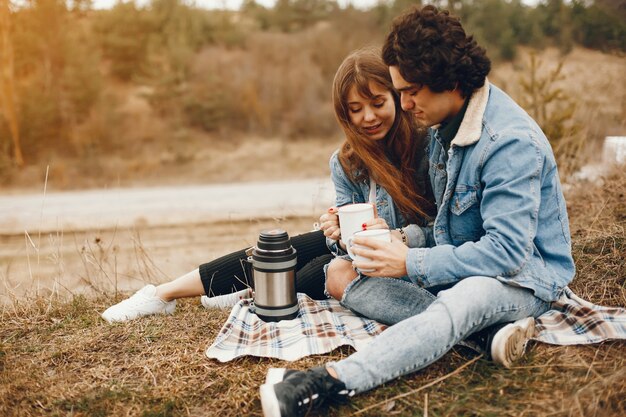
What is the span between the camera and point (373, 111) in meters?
2.92

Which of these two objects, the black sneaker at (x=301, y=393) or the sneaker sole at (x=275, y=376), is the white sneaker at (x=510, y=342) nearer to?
the black sneaker at (x=301, y=393)

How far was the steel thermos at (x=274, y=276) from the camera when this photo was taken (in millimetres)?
2973

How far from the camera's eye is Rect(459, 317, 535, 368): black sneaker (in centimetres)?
227

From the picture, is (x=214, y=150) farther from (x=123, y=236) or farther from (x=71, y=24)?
(x=123, y=236)

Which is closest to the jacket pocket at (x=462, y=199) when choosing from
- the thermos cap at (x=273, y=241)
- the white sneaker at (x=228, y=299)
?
the thermos cap at (x=273, y=241)

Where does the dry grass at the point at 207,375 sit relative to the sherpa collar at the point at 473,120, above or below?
below

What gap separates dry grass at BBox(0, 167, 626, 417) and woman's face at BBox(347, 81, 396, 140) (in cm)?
121

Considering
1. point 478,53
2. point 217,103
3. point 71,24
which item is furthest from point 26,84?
point 478,53

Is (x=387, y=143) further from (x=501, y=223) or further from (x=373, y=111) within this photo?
(x=501, y=223)

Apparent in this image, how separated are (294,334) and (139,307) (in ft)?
3.71

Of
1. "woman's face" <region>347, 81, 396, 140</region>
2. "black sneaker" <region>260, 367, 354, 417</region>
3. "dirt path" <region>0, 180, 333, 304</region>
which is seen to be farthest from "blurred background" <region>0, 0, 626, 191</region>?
"black sneaker" <region>260, 367, 354, 417</region>

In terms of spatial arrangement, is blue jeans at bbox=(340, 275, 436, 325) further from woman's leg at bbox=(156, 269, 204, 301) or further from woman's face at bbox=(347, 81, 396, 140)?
woman's leg at bbox=(156, 269, 204, 301)

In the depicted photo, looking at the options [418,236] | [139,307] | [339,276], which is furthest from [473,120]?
[139,307]

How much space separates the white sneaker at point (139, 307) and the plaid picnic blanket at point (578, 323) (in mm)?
2240
